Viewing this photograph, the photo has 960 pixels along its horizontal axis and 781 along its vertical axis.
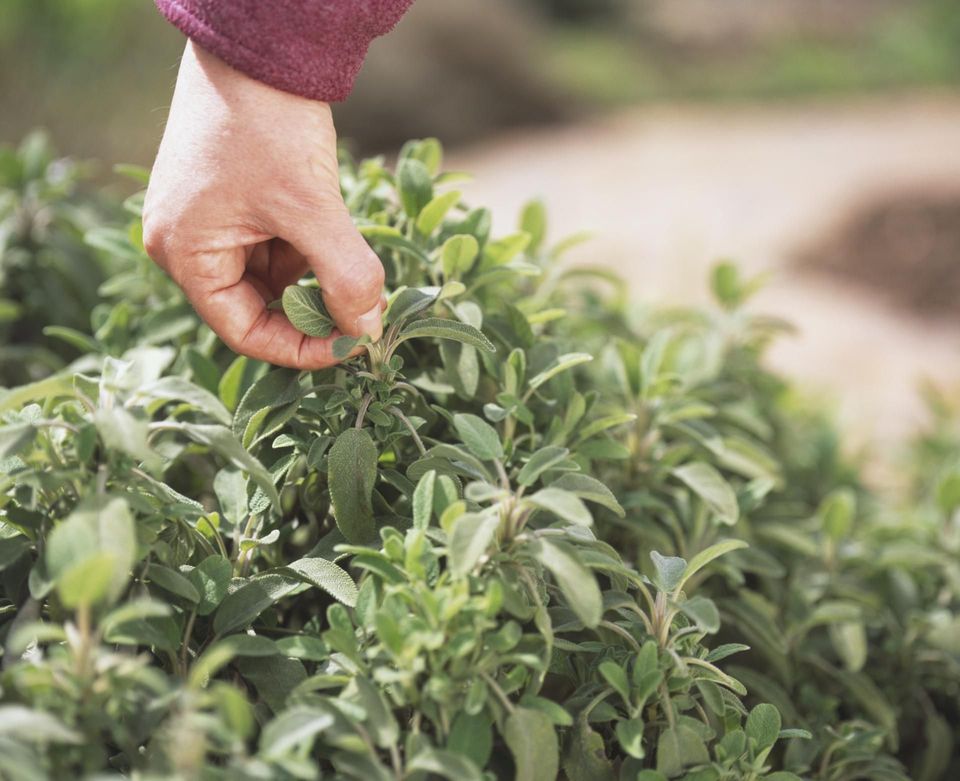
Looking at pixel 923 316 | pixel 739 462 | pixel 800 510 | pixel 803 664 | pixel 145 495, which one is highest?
pixel 145 495

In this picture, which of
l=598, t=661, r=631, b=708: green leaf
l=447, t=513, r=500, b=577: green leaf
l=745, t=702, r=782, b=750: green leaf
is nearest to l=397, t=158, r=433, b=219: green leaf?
l=447, t=513, r=500, b=577: green leaf

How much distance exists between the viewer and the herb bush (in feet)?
3.42

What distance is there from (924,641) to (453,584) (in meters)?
1.17

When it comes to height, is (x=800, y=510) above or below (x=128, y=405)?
below

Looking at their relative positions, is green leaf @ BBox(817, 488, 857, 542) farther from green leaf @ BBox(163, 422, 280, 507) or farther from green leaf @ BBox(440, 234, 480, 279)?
green leaf @ BBox(163, 422, 280, 507)

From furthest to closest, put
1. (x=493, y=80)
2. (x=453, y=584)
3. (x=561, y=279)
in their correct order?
(x=493, y=80) < (x=561, y=279) < (x=453, y=584)

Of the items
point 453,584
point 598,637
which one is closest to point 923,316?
point 598,637

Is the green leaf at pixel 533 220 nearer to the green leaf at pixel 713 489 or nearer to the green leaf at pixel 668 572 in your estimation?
the green leaf at pixel 713 489

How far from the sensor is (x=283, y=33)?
→ 1.22 meters

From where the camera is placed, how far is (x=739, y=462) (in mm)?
1823

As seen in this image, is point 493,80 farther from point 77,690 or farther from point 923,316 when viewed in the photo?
point 77,690

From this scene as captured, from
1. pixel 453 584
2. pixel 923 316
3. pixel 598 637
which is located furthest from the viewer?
pixel 923 316

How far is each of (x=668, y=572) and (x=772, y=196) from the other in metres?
6.07

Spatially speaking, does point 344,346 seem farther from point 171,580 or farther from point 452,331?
point 171,580
